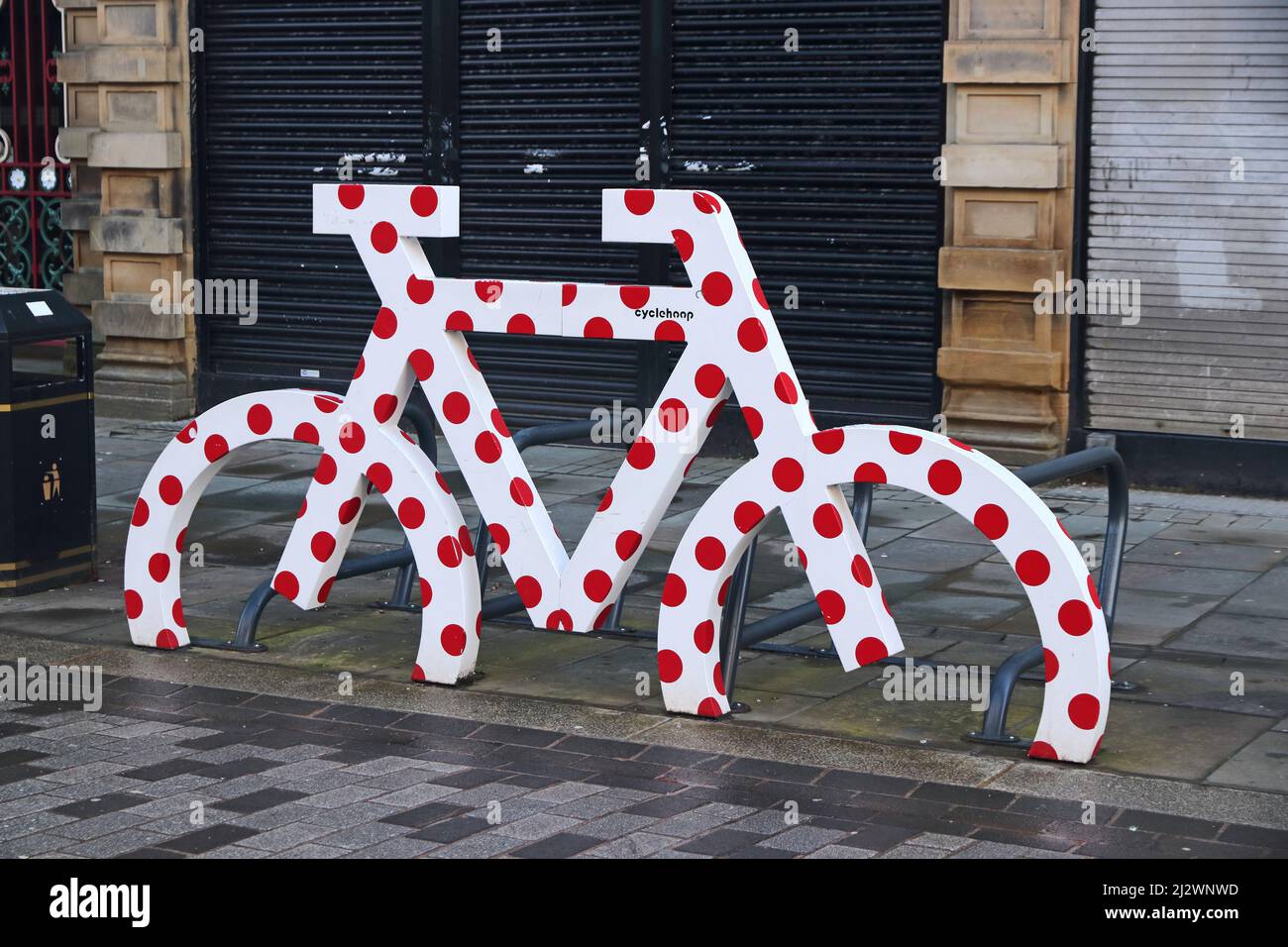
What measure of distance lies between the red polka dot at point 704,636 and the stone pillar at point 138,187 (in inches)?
321

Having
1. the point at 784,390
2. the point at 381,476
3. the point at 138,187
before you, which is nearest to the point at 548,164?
the point at 138,187

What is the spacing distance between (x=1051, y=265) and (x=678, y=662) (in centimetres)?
532

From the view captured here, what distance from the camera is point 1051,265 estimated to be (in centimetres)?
1101

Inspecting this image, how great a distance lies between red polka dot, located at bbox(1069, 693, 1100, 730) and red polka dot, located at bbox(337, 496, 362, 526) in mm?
2857

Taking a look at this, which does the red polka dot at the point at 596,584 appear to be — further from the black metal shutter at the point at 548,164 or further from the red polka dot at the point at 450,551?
the black metal shutter at the point at 548,164

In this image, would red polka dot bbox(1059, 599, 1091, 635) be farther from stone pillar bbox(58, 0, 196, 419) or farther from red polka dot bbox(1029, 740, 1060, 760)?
stone pillar bbox(58, 0, 196, 419)

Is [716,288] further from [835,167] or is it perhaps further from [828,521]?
[835,167]

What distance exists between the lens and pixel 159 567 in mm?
7551

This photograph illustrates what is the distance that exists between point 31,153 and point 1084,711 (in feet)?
36.0

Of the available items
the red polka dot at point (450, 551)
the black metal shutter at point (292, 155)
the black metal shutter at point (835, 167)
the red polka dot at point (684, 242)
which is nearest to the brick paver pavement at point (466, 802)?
the red polka dot at point (450, 551)

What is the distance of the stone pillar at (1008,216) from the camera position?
431 inches

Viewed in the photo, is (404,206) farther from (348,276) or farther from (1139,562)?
(348,276)

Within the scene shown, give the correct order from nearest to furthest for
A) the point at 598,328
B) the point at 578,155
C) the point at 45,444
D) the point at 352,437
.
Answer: the point at 598,328 < the point at 352,437 < the point at 45,444 < the point at 578,155

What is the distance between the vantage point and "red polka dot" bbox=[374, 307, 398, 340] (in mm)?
7125
